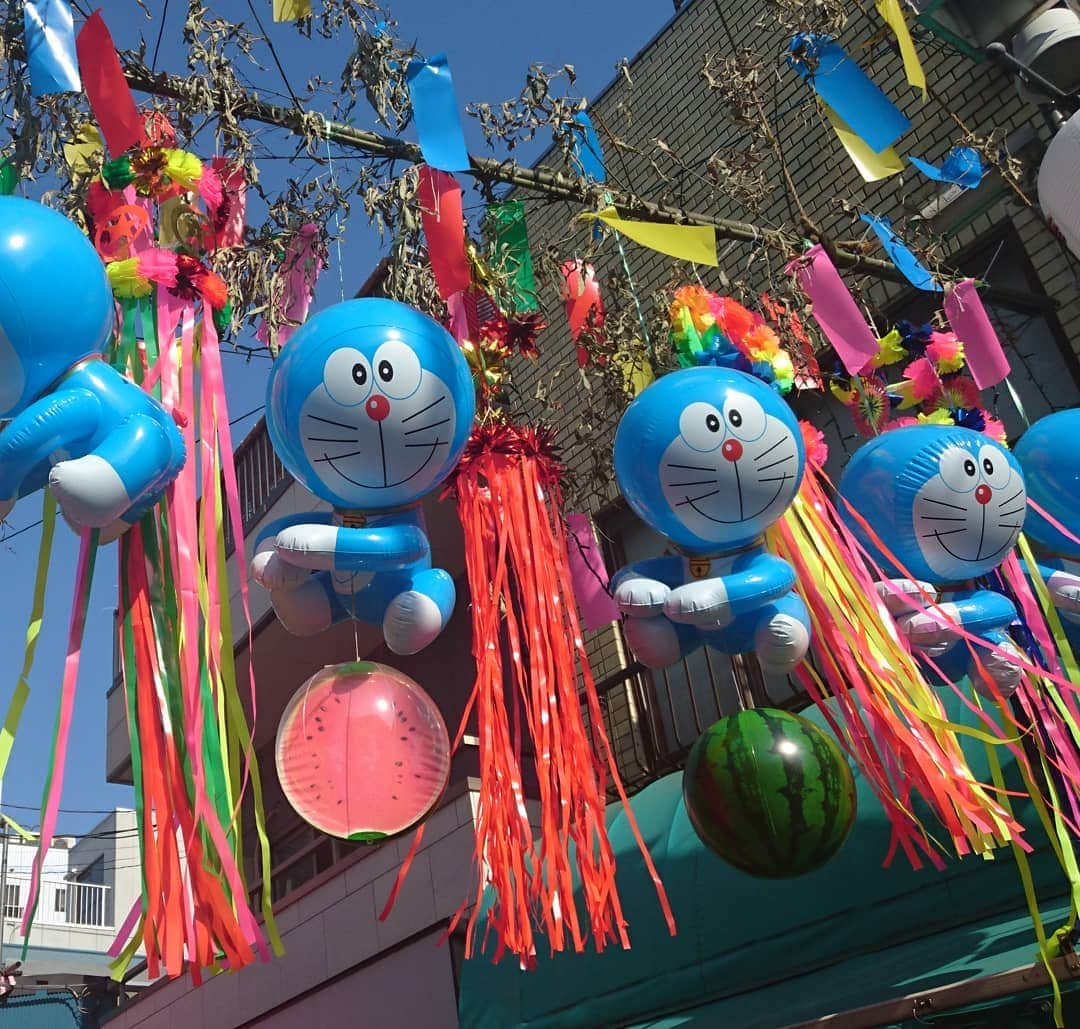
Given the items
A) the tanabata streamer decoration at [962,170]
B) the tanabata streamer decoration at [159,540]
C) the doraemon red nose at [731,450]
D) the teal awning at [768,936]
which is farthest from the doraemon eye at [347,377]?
the tanabata streamer decoration at [962,170]

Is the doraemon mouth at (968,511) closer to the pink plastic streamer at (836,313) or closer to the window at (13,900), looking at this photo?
the pink plastic streamer at (836,313)

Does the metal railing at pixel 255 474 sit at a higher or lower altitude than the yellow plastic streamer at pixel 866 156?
higher

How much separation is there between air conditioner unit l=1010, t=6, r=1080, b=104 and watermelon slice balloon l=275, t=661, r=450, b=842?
4.73 m

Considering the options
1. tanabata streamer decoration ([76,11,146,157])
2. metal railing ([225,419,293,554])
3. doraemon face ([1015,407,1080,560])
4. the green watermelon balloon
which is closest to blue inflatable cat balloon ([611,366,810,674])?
the green watermelon balloon

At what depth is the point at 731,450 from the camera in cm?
361

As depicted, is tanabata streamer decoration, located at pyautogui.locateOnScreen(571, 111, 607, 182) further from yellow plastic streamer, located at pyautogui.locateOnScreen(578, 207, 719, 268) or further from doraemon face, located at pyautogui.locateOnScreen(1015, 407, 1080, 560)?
doraemon face, located at pyautogui.locateOnScreen(1015, 407, 1080, 560)

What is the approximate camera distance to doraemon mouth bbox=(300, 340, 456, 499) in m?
3.27

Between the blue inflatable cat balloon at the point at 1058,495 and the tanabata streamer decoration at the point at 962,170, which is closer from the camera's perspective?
the blue inflatable cat balloon at the point at 1058,495

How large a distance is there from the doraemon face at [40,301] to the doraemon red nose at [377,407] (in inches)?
29.0

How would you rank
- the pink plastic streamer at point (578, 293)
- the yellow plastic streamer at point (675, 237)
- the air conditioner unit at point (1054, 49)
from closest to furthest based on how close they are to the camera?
the yellow plastic streamer at point (675, 237) → the pink plastic streamer at point (578, 293) → the air conditioner unit at point (1054, 49)

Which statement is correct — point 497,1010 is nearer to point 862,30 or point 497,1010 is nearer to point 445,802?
point 445,802

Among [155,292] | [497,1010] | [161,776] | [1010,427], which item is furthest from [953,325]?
[497,1010]

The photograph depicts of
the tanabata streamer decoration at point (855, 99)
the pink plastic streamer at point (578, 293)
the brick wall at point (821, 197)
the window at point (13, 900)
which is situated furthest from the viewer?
the window at point (13, 900)

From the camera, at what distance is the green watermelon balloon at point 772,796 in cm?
394
